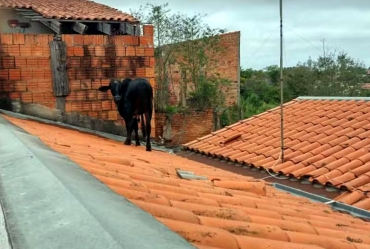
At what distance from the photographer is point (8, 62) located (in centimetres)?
892

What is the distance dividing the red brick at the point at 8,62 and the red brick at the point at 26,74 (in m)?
0.19

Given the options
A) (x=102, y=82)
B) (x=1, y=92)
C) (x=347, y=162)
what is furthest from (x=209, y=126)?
(x=347, y=162)

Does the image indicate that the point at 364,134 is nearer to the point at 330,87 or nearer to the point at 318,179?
the point at 318,179

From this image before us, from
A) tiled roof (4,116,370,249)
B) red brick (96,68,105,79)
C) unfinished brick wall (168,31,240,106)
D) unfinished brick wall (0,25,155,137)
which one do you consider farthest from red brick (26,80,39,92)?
unfinished brick wall (168,31,240,106)

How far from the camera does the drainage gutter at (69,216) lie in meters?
1.52

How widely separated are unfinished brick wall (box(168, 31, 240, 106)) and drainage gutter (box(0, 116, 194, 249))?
18723 millimetres

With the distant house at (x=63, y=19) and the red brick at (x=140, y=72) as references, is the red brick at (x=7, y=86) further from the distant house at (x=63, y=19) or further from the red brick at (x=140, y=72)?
the red brick at (x=140, y=72)

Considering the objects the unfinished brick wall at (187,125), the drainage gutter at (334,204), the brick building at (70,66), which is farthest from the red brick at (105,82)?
the unfinished brick wall at (187,125)

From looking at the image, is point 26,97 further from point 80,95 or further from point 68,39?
point 68,39

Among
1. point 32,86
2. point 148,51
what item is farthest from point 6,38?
point 148,51

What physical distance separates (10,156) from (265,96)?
74.5 ft

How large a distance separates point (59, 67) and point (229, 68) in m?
14.2

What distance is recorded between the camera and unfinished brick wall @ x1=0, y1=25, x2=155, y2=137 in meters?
9.00

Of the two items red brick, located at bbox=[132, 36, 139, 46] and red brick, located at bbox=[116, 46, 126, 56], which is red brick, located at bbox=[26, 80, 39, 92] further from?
red brick, located at bbox=[132, 36, 139, 46]
